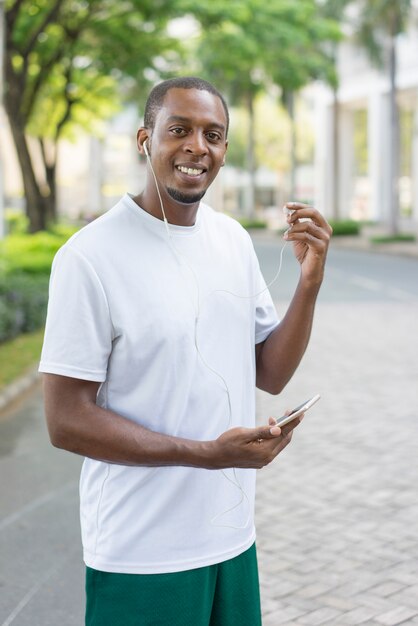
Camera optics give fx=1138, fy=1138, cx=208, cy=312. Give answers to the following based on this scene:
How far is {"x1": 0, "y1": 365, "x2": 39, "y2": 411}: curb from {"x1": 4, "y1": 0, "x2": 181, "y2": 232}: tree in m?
12.7

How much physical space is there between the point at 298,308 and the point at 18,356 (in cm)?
974

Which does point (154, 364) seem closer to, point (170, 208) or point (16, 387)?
point (170, 208)

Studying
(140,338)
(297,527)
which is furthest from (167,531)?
(297,527)

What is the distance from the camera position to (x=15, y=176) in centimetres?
9888

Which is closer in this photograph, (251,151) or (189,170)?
(189,170)

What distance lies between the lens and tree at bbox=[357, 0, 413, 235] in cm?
3881

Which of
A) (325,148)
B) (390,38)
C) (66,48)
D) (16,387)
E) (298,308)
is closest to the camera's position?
(298,308)

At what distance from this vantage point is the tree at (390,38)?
3881cm

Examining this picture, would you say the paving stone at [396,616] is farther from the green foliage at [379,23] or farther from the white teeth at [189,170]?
the green foliage at [379,23]

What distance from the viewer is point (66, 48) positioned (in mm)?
28219

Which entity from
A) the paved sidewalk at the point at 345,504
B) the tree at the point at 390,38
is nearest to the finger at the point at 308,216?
the paved sidewalk at the point at 345,504

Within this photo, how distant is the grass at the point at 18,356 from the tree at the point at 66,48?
10541mm

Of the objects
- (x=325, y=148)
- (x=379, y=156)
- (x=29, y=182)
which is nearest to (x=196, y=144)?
(x=29, y=182)

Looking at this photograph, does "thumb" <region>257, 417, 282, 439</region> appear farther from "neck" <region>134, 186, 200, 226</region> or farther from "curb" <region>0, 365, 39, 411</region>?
"curb" <region>0, 365, 39, 411</region>
